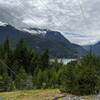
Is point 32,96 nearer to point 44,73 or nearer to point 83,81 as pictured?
point 83,81

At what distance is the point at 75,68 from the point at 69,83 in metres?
3.02

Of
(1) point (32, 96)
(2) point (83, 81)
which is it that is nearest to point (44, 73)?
(2) point (83, 81)

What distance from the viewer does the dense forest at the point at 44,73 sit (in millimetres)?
53969

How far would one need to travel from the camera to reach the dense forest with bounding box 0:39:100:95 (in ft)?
177

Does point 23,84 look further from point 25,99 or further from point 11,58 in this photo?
point 25,99

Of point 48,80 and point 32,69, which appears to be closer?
point 48,80

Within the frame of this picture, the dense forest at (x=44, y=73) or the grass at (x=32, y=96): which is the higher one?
the dense forest at (x=44, y=73)

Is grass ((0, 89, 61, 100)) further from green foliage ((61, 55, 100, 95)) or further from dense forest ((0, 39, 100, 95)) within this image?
dense forest ((0, 39, 100, 95))

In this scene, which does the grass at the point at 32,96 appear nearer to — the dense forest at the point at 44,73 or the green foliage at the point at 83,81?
the green foliage at the point at 83,81

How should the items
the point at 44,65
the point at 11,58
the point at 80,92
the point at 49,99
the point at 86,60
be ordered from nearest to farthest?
the point at 49,99 → the point at 80,92 → the point at 86,60 → the point at 11,58 → the point at 44,65

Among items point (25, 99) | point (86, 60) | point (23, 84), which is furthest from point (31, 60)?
point (25, 99)

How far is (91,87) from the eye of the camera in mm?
53906

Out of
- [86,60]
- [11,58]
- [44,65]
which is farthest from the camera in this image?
[44,65]

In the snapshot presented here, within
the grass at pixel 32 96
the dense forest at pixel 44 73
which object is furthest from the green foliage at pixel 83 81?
the grass at pixel 32 96
